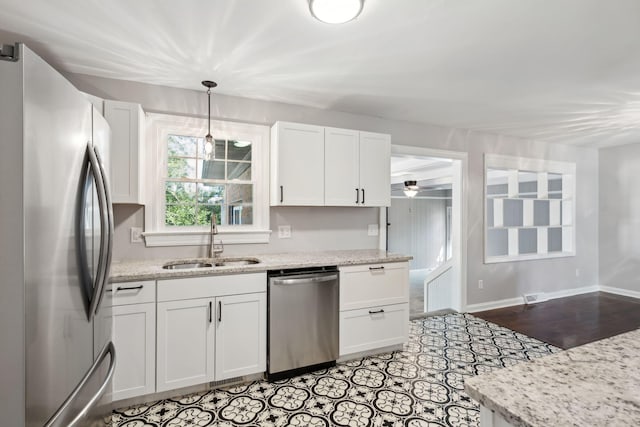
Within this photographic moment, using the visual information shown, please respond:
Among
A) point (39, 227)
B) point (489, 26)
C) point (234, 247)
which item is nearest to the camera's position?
point (39, 227)

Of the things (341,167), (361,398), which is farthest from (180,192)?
(361,398)

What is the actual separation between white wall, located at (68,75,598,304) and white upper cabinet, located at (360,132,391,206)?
35 centimetres

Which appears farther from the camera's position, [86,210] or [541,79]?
[541,79]

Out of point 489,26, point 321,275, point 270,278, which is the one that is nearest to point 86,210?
point 270,278

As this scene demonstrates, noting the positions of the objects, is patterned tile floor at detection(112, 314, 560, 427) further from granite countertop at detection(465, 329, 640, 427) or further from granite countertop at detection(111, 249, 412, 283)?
granite countertop at detection(465, 329, 640, 427)

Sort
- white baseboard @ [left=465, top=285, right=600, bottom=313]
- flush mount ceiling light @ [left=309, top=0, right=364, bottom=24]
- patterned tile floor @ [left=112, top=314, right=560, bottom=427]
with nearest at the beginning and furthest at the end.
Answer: flush mount ceiling light @ [left=309, top=0, right=364, bottom=24] < patterned tile floor @ [left=112, top=314, right=560, bottom=427] < white baseboard @ [left=465, top=285, right=600, bottom=313]

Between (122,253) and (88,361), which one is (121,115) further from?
(88,361)

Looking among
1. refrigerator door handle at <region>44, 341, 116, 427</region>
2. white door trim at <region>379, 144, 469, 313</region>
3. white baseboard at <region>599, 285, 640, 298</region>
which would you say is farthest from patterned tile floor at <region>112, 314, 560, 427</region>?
white baseboard at <region>599, 285, 640, 298</region>

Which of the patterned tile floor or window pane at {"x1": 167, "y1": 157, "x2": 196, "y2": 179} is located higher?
window pane at {"x1": 167, "y1": 157, "x2": 196, "y2": 179}

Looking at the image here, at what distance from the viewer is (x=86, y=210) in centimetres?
133

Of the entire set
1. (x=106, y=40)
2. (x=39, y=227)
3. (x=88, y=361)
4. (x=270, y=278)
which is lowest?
(x=88, y=361)

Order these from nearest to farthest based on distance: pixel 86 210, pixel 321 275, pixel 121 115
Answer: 1. pixel 86 210
2. pixel 121 115
3. pixel 321 275

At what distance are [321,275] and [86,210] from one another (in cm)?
164

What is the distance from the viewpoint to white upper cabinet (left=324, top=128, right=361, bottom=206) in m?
2.98
